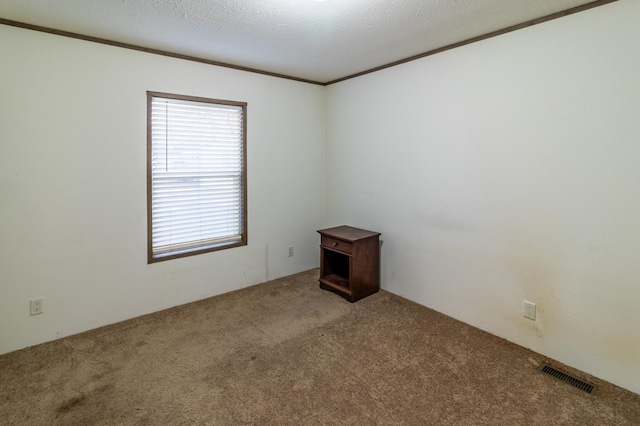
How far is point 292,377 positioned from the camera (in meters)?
2.12

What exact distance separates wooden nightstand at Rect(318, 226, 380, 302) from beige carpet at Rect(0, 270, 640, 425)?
40cm

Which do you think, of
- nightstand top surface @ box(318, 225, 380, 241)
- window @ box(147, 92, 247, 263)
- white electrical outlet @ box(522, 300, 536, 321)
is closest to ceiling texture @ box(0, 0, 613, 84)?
window @ box(147, 92, 247, 263)

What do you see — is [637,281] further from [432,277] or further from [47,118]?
[47,118]

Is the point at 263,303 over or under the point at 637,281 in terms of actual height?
under

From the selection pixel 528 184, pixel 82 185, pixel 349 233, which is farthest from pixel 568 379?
pixel 82 185

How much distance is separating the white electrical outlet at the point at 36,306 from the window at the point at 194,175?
82 centimetres

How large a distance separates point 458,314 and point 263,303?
1828mm

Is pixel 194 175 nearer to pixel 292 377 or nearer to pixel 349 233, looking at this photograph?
pixel 349 233

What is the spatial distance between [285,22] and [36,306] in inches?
111

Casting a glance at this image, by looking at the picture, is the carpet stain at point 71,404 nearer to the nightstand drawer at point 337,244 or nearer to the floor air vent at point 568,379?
the nightstand drawer at point 337,244

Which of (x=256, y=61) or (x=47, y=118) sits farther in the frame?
(x=256, y=61)

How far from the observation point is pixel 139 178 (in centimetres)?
284

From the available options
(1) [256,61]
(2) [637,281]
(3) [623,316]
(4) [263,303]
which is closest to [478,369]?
(3) [623,316]

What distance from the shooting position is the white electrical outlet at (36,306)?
8.04 ft
